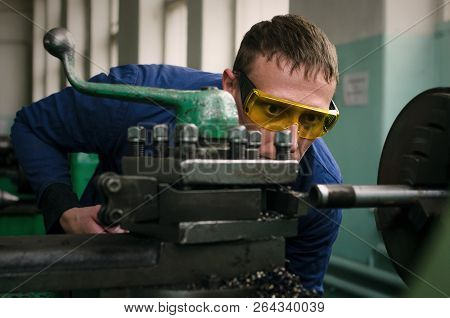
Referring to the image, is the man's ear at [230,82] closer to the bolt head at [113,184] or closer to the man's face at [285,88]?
the man's face at [285,88]

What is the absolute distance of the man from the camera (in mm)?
958

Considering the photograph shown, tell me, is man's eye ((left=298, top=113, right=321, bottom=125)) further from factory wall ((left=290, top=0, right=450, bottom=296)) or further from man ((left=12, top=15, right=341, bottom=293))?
factory wall ((left=290, top=0, right=450, bottom=296))

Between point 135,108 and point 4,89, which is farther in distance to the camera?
point 4,89

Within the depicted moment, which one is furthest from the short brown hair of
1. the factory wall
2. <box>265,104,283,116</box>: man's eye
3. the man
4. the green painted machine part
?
the factory wall

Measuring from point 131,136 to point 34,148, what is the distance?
61 centimetres

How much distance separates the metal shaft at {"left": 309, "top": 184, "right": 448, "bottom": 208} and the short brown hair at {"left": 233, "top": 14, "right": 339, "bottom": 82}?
0.27 meters

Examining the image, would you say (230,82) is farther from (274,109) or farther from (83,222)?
(83,222)

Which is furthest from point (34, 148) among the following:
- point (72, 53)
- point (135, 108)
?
point (72, 53)

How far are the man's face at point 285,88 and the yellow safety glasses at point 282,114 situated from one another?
14 mm

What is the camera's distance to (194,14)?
2525 mm

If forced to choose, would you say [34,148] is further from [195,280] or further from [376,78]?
[376,78]

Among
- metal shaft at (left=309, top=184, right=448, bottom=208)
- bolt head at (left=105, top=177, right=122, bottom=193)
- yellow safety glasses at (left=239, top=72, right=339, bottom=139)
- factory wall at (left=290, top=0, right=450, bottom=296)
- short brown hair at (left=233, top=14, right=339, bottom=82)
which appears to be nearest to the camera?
bolt head at (left=105, top=177, right=122, bottom=193)

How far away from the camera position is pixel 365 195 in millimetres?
736

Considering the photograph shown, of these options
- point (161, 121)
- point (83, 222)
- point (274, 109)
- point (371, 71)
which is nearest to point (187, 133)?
point (274, 109)
